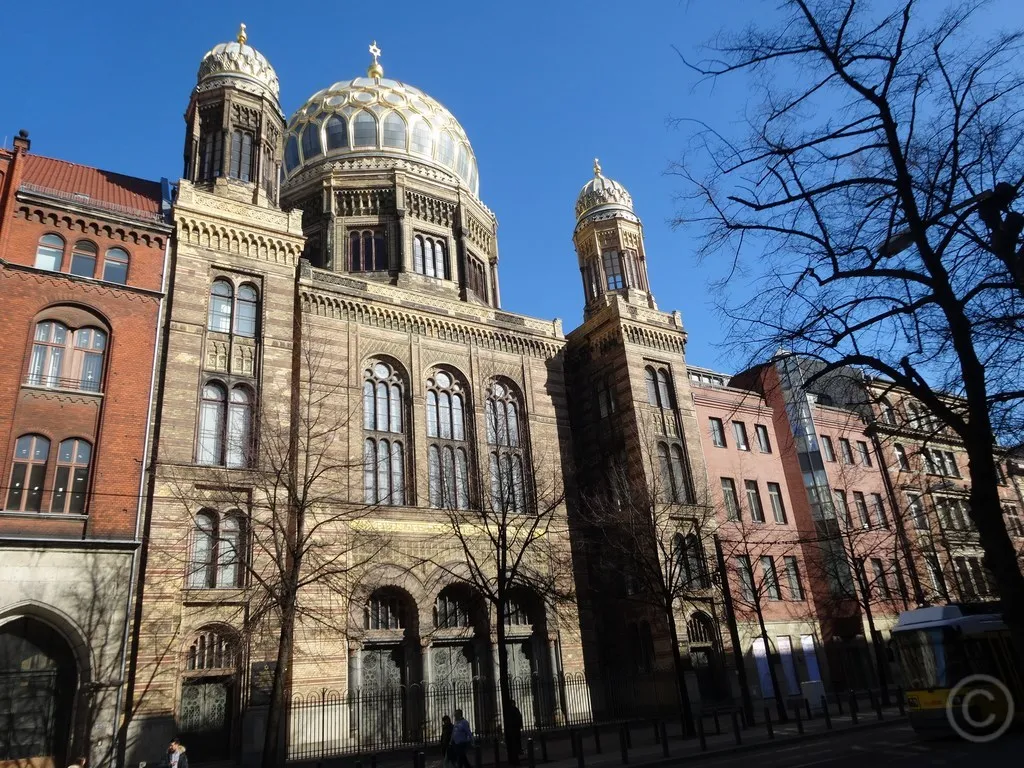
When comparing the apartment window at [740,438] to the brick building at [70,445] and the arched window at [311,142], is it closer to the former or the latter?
the arched window at [311,142]

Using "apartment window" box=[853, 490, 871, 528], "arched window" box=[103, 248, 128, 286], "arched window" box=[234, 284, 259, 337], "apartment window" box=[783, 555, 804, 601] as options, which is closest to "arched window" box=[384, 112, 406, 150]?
"arched window" box=[234, 284, 259, 337]

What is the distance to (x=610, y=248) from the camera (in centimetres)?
3853

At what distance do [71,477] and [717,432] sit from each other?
2890 cm

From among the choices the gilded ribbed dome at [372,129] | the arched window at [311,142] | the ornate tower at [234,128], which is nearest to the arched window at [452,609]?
the ornate tower at [234,128]

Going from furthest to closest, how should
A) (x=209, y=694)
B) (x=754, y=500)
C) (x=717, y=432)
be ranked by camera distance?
(x=717, y=432) → (x=754, y=500) → (x=209, y=694)

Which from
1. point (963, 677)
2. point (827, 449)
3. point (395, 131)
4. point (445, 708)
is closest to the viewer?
point (963, 677)

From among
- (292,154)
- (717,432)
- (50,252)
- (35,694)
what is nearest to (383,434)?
(50,252)

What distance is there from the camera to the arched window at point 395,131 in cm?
4100

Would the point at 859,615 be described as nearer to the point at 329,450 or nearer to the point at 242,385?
the point at 329,450

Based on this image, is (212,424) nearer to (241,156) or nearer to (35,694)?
(35,694)

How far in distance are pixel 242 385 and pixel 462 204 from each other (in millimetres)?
20417

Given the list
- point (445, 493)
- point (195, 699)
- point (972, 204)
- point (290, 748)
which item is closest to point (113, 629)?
point (195, 699)

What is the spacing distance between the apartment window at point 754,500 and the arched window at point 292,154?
99.8 ft

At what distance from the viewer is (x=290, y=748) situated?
21.1m
